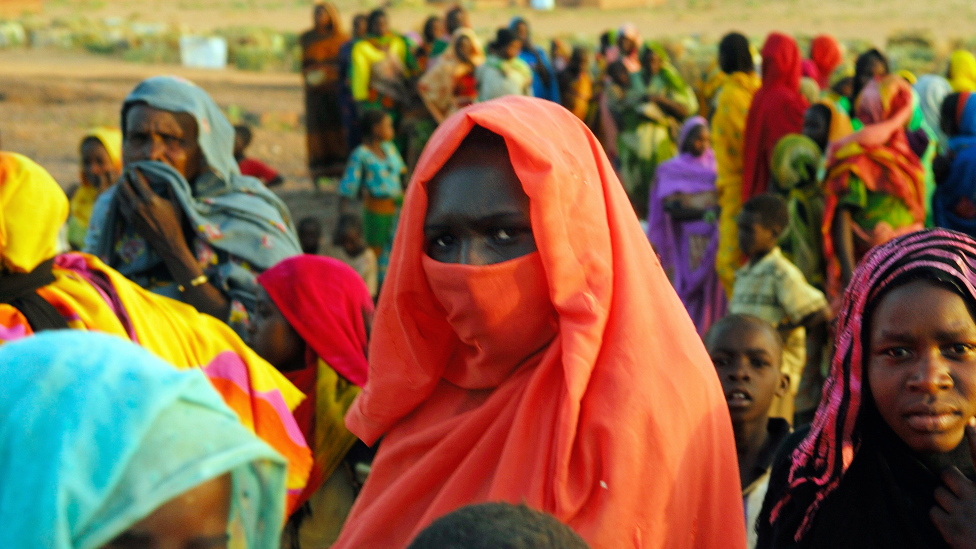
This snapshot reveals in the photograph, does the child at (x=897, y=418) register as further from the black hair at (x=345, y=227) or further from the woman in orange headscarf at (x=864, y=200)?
the black hair at (x=345, y=227)

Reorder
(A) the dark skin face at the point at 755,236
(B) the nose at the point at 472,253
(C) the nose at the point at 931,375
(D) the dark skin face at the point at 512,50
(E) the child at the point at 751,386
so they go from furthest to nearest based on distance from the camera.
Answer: (D) the dark skin face at the point at 512,50
(A) the dark skin face at the point at 755,236
(E) the child at the point at 751,386
(B) the nose at the point at 472,253
(C) the nose at the point at 931,375

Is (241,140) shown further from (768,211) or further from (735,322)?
(735,322)

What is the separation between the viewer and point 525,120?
90.0 inches

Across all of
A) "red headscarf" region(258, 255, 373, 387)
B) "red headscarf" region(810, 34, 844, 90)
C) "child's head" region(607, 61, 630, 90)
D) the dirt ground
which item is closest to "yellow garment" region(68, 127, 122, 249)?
"red headscarf" region(258, 255, 373, 387)

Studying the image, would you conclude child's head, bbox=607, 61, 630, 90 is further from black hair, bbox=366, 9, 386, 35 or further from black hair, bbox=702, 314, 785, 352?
black hair, bbox=702, 314, 785, 352

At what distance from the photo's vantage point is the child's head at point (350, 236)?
8.62 m

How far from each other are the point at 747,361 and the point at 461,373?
59.3 inches

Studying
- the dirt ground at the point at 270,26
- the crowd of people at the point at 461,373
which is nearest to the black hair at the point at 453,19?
the dirt ground at the point at 270,26

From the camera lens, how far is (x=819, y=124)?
7398 millimetres

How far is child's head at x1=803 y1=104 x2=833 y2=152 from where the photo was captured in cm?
739

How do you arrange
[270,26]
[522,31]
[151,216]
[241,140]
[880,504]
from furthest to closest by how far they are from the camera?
[270,26]
[522,31]
[241,140]
[151,216]
[880,504]

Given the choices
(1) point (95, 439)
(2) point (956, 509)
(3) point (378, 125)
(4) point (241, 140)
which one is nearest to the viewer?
(1) point (95, 439)

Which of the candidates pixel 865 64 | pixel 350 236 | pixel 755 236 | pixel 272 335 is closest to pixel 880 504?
pixel 272 335

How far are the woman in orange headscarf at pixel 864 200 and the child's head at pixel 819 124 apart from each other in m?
0.73
